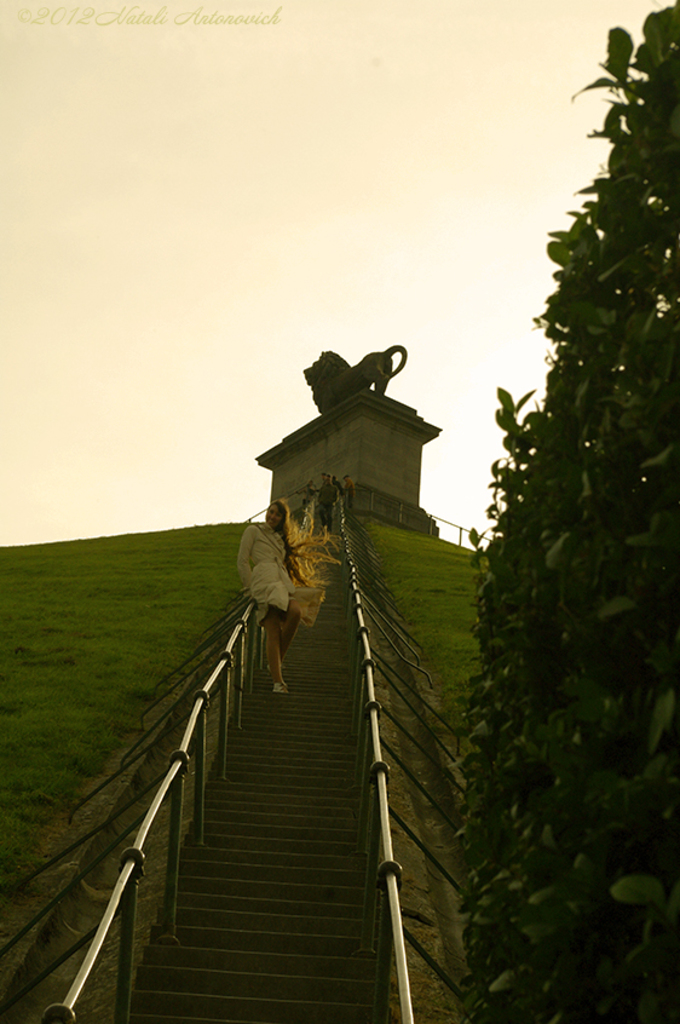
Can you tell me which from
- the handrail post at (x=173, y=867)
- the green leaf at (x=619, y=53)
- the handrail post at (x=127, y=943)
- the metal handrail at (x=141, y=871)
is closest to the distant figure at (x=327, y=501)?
the metal handrail at (x=141, y=871)

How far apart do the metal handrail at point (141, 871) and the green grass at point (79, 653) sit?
5.11 ft

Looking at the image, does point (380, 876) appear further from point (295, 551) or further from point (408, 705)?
point (295, 551)

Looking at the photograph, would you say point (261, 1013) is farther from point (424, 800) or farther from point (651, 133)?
point (651, 133)

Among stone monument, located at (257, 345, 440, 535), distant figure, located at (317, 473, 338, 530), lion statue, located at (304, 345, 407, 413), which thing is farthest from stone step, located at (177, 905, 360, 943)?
lion statue, located at (304, 345, 407, 413)

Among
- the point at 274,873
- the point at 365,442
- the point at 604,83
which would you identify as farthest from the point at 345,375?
the point at 604,83

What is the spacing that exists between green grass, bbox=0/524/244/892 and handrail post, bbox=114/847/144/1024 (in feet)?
8.17

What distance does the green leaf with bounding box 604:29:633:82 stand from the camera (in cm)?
225

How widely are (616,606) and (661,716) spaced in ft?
1.03

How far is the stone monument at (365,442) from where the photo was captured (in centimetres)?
3459

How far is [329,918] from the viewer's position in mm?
5539

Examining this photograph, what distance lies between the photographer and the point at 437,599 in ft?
56.2

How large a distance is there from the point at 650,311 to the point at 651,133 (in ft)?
1.49

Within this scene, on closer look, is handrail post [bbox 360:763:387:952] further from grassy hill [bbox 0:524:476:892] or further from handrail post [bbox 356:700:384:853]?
grassy hill [bbox 0:524:476:892]

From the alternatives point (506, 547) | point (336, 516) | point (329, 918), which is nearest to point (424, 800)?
point (329, 918)
